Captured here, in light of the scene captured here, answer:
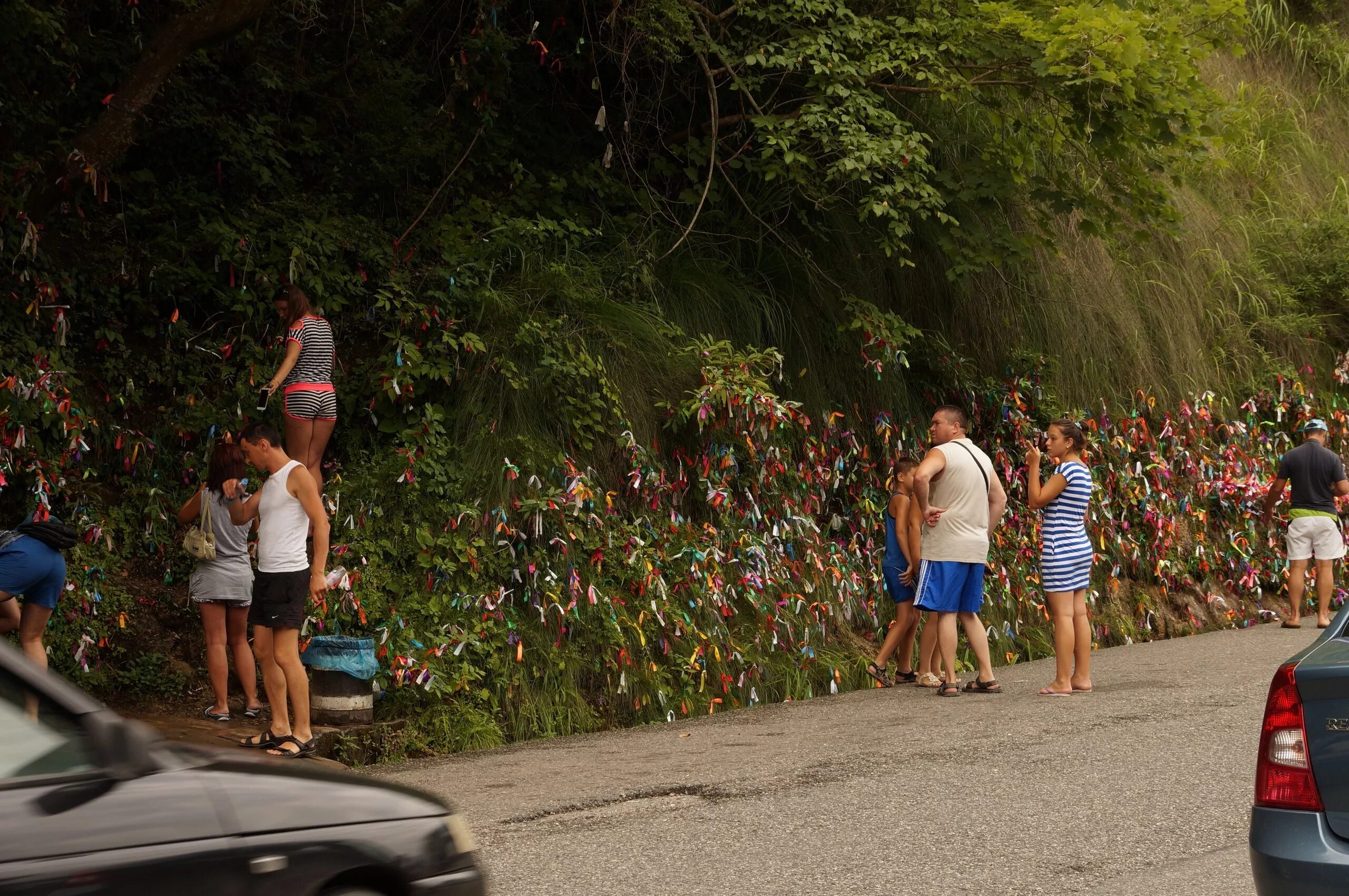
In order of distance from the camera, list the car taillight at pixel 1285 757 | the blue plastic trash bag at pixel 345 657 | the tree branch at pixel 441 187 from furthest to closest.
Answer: the tree branch at pixel 441 187 → the blue plastic trash bag at pixel 345 657 → the car taillight at pixel 1285 757

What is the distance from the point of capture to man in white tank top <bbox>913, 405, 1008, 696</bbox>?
32.6 ft

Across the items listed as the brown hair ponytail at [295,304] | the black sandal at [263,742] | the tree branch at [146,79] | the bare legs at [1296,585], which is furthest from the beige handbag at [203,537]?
the bare legs at [1296,585]

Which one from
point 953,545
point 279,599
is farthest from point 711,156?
point 279,599

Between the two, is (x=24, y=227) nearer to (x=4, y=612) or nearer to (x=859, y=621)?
(x=4, y=612)

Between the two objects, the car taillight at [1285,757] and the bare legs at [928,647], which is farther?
the bare legs at [928,647]

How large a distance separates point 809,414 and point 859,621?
80.7 inches

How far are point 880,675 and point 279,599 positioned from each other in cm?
511

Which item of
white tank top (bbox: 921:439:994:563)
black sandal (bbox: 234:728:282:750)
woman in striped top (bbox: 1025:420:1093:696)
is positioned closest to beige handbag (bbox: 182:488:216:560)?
black sandal (bbox: 234:728:282:750)

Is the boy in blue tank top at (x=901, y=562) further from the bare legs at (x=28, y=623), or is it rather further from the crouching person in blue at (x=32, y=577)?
the bare legs at (x=28, y=623)

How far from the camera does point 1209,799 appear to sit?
642 centimetres

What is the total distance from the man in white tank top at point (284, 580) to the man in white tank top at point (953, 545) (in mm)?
4343

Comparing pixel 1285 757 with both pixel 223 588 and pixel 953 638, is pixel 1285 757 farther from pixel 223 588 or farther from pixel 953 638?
pixel 223 588

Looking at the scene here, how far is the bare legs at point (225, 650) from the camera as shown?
8594mm

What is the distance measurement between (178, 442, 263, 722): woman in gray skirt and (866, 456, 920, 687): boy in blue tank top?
4.84 meters
